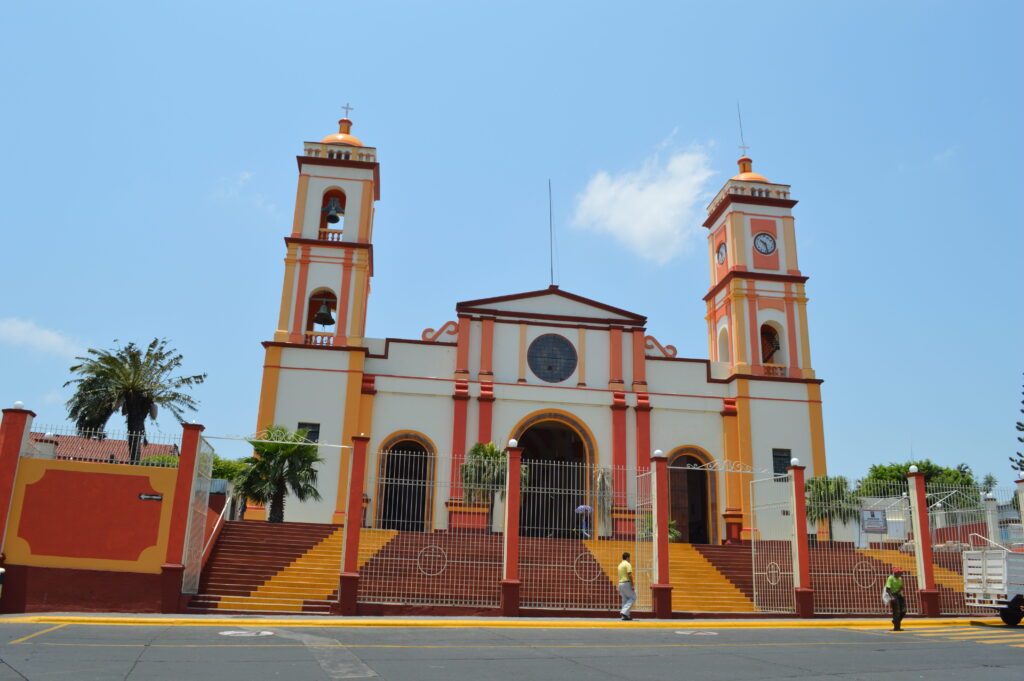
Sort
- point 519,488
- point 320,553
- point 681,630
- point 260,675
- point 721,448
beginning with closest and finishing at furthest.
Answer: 1. point 260,675
2. point 681,630
3. point 519,488
4. point 320,553
5. point 721,448

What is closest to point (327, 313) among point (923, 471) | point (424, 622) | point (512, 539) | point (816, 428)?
point (512, 539)

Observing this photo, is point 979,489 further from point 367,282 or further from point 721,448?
point 367,282

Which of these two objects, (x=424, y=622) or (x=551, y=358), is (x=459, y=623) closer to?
(x=424, y=622)

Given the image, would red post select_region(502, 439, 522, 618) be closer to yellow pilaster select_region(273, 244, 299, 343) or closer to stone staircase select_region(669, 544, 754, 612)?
stone staircase select_region(669, 544, 754, 612)

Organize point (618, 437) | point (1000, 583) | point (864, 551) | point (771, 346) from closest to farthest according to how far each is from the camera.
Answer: point (1000, 583) < point (864, 551) < point (618, 437) < point (771, 346)

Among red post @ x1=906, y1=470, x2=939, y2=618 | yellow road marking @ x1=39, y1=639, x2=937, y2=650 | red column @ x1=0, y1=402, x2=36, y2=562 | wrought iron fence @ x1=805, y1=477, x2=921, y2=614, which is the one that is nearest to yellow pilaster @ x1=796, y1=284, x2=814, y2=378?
wrought iron fence @ x1=805, y1=477, x2=921, y2=614

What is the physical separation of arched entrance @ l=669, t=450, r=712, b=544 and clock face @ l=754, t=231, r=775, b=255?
801 centimetres

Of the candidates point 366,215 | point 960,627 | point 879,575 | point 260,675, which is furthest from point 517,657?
point 366,215

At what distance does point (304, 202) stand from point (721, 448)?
53.0 ft

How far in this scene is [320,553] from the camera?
1836 cm

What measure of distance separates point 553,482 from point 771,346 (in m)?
13.4

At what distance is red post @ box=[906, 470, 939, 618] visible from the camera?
56.9 feet

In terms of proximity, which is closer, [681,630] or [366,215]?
[681,630]

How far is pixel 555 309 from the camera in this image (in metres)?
27.8
